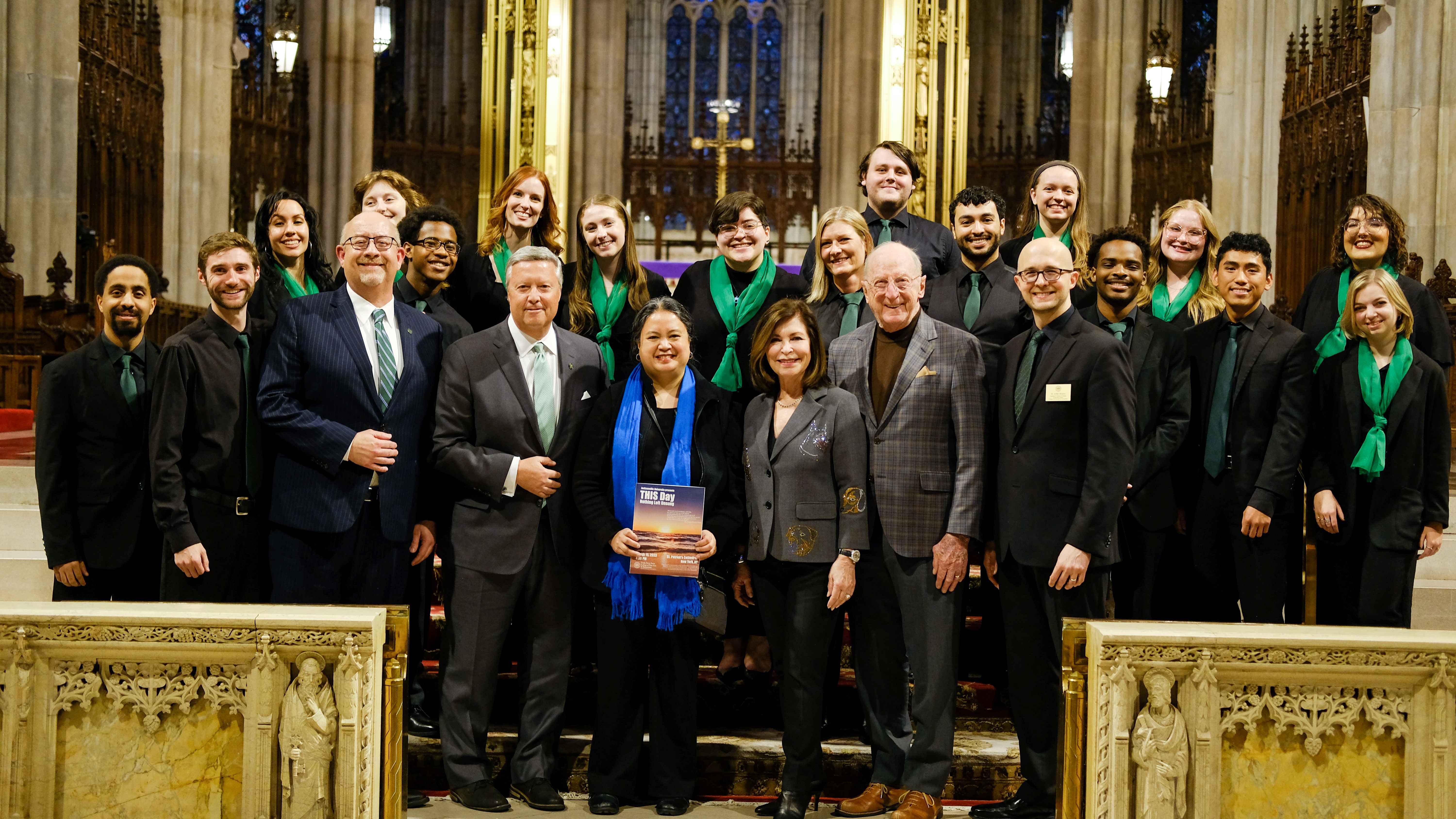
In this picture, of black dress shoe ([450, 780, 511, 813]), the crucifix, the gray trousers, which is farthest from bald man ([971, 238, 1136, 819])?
the crucifix

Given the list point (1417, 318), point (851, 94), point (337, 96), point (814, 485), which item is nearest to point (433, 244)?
point (814, 485)

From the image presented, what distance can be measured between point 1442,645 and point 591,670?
8.62 ft

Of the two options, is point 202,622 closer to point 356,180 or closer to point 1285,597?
point 1285,597

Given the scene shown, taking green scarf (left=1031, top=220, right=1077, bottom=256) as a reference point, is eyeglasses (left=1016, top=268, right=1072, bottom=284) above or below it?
below

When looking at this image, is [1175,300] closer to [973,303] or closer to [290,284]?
[973,303]

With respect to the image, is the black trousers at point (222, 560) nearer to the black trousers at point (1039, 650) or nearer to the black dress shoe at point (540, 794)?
the black dress shoe at point (540, 794)

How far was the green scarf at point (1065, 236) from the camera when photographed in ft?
A: 14.4

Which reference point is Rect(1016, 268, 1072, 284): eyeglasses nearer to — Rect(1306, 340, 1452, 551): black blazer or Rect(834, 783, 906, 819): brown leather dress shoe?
Rect(1306, 340, 1452, 551): black blazer

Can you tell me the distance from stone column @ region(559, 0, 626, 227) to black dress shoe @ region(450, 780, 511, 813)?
9297mm

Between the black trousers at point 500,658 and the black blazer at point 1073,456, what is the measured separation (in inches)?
50.6

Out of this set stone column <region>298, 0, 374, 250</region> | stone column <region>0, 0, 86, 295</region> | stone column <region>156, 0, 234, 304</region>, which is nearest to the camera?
stone column <region>0, 0, 86, 295</region>

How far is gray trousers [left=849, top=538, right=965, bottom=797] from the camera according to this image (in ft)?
12.3

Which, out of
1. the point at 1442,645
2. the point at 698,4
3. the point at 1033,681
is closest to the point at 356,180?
the point at 698,4

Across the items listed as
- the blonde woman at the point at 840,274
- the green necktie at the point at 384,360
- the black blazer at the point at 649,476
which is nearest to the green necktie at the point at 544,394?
the black blazer at the point at 649,476
